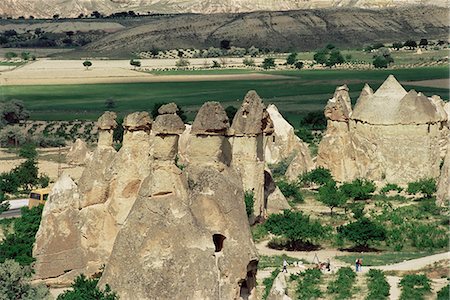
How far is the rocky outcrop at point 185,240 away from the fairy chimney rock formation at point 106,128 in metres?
8.18

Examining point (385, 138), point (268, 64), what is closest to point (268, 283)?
point (385, 138)

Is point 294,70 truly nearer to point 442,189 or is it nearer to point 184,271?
point 442,189

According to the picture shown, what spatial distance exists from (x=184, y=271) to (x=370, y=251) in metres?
19.1

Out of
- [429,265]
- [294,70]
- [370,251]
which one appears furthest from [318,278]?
[294,70]

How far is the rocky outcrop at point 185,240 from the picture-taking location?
1878cm

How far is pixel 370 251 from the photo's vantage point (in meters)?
36.9

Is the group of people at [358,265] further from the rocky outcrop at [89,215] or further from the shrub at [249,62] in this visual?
the shrub at [249,62]

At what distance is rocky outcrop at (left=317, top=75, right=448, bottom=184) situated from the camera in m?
47.4

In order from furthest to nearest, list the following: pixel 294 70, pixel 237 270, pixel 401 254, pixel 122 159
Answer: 1. pixel 294 70
2. pixel 401 254
3. pixel 122 159
4. pixel 237 270

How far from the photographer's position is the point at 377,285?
29625mm

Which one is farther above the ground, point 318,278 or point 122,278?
point 122,278

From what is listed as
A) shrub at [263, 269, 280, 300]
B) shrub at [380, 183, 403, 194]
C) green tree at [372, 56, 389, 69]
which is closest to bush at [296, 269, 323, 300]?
shrub at [263, 269, 280, 300]

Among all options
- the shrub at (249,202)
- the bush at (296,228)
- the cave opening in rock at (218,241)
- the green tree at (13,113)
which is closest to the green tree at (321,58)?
the green tree at (13,113)

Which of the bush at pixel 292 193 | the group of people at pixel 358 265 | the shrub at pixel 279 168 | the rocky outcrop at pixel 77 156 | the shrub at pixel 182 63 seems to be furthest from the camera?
the shrub at pixel 182 63
